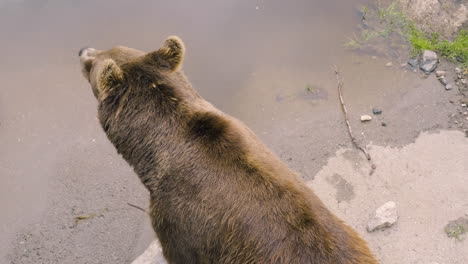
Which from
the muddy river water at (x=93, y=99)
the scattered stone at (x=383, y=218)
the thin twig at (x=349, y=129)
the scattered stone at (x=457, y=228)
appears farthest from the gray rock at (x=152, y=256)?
the scattered stone at (x=457, y=228)

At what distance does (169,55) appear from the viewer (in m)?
3.43

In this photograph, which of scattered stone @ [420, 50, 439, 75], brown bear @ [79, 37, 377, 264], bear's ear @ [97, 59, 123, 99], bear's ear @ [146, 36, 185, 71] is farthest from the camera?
scattered stone @ [420, 50, 439, 75]

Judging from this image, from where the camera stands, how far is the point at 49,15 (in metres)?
6.32

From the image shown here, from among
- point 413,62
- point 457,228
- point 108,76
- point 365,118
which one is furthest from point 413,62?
point 108,76

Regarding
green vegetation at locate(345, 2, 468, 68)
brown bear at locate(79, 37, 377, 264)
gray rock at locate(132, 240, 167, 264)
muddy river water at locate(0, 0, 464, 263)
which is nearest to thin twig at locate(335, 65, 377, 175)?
muddy river water at locate(0, 0, 464, 263)

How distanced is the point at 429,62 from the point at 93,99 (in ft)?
14.3

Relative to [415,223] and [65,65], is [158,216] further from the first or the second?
[65,65]

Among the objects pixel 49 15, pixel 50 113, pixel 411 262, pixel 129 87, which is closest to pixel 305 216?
pixel 129 87

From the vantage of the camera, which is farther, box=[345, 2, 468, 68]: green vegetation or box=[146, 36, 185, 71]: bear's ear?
box=[345, 2, 468, 68]: green vegetation

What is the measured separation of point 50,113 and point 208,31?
2.39 meters

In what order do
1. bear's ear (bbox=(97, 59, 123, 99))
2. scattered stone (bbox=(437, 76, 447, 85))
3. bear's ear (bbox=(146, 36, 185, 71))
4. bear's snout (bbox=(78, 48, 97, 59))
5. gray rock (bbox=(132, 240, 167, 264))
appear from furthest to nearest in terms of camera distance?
scattered stone (bbox=(437, 76, 447, 85)) < gray rock (bbox=(132, 240, 167, 264)) < bear's snout (bbox=(78, 48, 97, 59)) < bear's ear (bbox=(146, 36, 185, 71)) < bear's ear (bbox=(97, 59, 123, 99))

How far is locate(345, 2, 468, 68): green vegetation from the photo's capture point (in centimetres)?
582

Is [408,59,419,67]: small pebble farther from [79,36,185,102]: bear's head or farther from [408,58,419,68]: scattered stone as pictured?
[79,36,185,102]: bear's head

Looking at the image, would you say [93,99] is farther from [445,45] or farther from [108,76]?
[445,45]
